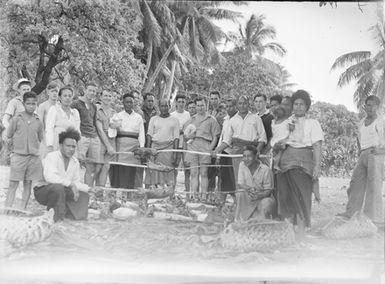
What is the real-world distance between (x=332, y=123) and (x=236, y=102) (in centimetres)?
72

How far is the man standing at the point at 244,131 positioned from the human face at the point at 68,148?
3.84ft

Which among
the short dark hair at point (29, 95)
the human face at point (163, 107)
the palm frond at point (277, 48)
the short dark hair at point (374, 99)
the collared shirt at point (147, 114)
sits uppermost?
the palm frond at point (277, 48)

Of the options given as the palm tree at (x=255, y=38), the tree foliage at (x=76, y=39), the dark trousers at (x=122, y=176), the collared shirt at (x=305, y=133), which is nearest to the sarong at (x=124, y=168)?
the dark trousers at (x=122, y=176)

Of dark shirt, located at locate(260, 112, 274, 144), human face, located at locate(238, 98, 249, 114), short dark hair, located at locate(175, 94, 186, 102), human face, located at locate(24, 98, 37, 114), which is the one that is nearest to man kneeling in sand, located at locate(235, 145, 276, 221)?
dark shirt, located at locate(260, 112, 274, 144)

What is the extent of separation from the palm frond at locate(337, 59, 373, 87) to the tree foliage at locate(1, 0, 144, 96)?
4.82 ft

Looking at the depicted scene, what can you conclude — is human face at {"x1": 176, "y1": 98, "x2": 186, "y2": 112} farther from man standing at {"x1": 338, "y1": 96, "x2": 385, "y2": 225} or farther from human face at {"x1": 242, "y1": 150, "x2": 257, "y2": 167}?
man standing at {"x1": 338, "y1": 96, "x2": 385, "y2": 225}

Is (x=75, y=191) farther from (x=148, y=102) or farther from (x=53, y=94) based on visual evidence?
(x=148, y=102)

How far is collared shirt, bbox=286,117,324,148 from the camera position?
13.3ft

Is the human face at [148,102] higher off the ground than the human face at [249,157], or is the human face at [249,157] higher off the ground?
the human face at [148,102]

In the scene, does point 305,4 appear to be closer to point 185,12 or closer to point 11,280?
point 185,12

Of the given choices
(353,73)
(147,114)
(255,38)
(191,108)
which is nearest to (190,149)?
(191,108)

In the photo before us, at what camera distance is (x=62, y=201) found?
4.11 m

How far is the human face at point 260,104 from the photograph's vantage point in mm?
4047

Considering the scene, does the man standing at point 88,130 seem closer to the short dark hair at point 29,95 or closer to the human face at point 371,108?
the short dark hair at point 29,95
